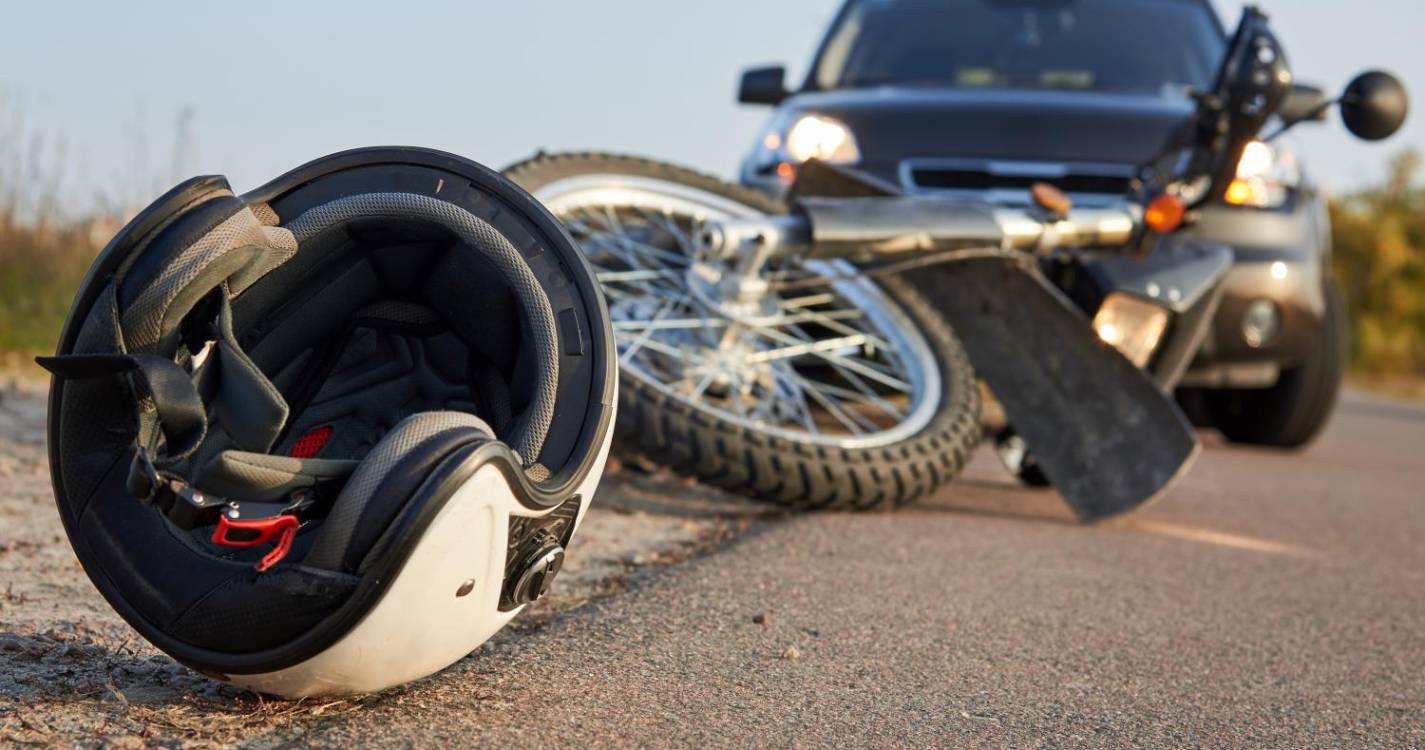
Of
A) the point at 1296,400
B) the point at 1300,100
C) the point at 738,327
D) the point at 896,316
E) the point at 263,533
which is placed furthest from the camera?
the point at 1296,400

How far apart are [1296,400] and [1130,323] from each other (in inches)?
80.0

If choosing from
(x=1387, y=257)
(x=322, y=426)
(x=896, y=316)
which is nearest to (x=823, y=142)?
(x=896, y=316)

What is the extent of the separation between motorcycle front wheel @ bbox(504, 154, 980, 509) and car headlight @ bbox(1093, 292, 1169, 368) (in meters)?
0.45

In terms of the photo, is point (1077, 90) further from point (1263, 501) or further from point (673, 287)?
point (673, 287)

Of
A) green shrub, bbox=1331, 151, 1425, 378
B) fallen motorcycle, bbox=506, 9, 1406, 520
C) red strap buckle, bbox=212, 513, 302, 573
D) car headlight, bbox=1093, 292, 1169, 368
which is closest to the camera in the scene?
red strap buckle, bbox=212, 513, 302, 573

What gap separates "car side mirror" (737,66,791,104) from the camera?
6074 mm

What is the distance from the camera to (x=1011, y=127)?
16.2 ft

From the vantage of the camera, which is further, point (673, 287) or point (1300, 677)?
point (673, 287)

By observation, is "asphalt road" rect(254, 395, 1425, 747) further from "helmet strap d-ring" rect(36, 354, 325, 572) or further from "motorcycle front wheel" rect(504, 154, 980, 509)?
"helmet strap d-ring" rect(36, 354, 325, 572)

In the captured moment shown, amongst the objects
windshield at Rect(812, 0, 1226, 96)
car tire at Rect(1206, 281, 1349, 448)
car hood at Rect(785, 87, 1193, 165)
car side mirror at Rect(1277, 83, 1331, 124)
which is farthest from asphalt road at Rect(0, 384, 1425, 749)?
windshield at Rect(812, 0, 1226, 96)

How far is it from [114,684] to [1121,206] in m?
3.24

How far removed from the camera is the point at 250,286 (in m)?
1.99

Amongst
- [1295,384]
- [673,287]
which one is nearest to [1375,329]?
[1295,384]

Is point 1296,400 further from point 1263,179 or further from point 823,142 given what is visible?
point 823,142
